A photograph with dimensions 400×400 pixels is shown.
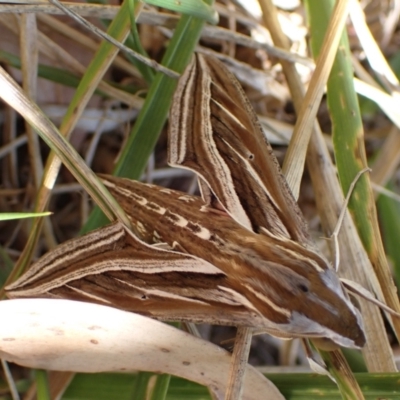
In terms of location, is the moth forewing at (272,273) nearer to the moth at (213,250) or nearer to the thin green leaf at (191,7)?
the moth at (213,250)

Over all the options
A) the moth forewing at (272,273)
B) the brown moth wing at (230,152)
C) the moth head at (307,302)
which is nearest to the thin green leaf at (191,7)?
the brown moth wing at (230,152)

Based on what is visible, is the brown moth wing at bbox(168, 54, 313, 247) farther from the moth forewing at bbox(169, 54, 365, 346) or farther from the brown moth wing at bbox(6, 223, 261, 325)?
the brown moth wing at bbox(6, 223, 261, 325)

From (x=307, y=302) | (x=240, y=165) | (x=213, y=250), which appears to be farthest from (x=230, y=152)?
(x=307, y=302)

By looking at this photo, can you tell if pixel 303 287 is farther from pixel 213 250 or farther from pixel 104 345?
pixel 104 345

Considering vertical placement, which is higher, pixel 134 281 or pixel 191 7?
pixel 191 7

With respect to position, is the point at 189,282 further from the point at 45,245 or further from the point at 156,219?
the point at 45,245

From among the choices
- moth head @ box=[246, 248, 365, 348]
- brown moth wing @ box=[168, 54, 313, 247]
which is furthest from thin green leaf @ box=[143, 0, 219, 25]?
moth head @ box=[246, 248, 365, 348]
